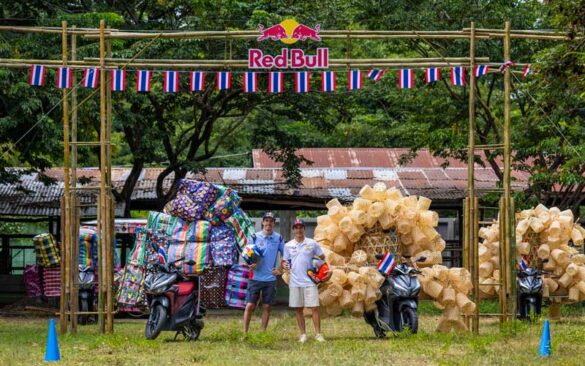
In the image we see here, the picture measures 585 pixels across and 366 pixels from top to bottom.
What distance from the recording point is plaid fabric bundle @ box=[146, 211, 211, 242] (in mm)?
16562

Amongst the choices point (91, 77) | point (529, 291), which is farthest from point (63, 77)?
point (529, 291)

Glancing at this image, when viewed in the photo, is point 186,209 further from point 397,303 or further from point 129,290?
point 129,290

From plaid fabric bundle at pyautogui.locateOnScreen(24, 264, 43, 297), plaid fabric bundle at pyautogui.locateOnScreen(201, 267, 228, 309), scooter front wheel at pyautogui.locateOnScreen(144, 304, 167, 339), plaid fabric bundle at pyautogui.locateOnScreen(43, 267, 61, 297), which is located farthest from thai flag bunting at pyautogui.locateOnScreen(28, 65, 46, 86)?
plaid fabric bundle at pyautogui.locateOnScreen(24, 264, 43, 297)

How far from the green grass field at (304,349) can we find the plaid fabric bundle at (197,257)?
3.19ft

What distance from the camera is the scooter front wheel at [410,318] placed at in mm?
16125

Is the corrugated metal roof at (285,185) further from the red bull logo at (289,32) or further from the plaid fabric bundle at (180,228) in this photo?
the red bull logo at (289,32)

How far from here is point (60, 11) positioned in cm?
2472

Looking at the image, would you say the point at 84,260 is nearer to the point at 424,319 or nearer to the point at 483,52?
the point at 424,319

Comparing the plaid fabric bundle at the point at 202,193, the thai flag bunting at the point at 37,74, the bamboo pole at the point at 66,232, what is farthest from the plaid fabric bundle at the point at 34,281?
the plaid fabric bundle at the point at 202,193

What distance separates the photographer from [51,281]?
23531 millimetres

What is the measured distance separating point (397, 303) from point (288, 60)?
3.81 meters

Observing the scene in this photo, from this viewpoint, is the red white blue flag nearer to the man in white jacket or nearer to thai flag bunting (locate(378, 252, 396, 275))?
the man in white jacket

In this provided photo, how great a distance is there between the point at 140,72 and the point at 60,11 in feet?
26.6

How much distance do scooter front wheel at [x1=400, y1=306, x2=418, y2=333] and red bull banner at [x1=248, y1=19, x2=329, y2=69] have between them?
12.1ft
